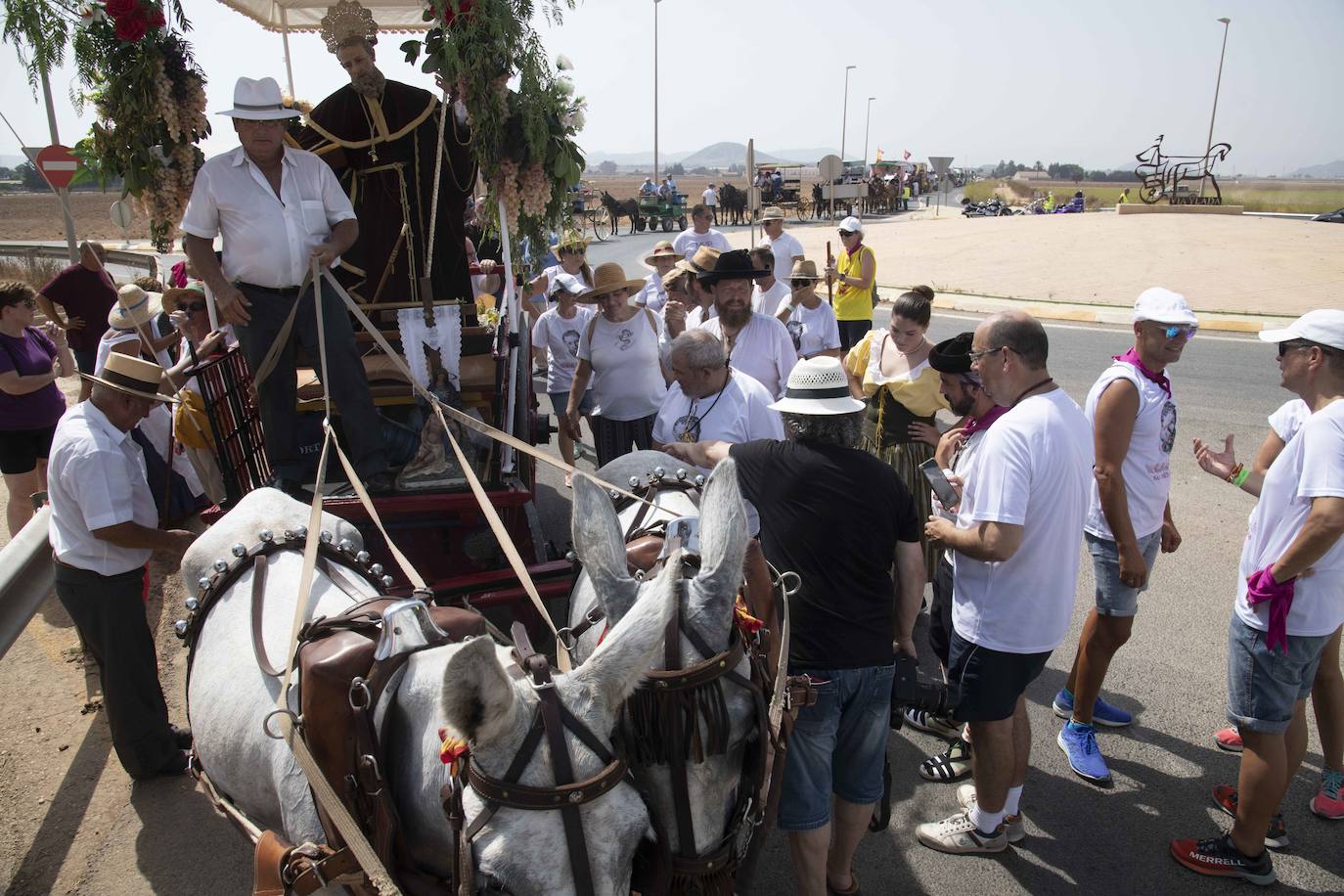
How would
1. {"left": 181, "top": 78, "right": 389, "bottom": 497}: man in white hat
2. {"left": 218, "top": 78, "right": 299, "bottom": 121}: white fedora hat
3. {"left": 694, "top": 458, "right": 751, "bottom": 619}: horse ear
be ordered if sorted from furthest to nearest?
1. {"left": 181, "top": 78, "right": 389, "bottom": 497}: man in white hat
2. {"left": 218, "top": 78, "right": 299, "bottom": 121}: white fedora hat
3. {"left": 694, "top": 458, "right": 751, "bottom": 619}: horse ear

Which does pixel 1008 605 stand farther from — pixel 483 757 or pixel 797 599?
pixel 483 757

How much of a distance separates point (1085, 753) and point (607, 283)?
4321 mm

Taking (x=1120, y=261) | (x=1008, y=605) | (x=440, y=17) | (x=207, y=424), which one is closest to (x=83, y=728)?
(x=207, y=424)

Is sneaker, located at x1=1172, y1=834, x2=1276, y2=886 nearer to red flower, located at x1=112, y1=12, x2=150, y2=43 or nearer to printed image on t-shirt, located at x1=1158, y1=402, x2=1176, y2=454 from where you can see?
printed image on t-shirt, located at x1=1158, y1=402, x2=1176, y2=454

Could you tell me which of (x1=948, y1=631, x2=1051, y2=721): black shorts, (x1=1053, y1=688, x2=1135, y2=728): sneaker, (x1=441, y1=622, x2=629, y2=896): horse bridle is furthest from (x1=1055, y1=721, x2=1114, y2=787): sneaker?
(x1=441, y1=622, x2=629, y2=896): horse bridle

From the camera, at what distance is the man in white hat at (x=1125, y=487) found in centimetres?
391

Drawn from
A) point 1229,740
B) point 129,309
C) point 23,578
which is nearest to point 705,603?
point 1229,740

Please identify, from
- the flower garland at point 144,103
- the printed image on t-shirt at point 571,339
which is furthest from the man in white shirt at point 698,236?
the flower garland at point 144,103

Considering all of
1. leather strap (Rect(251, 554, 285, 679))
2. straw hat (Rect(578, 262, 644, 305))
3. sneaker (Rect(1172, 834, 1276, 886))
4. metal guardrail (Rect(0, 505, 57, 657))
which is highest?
straw hat (Rect(578, 262, 644, 305))

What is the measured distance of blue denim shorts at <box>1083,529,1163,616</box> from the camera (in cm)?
405

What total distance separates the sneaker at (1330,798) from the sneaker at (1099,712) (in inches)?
33.0

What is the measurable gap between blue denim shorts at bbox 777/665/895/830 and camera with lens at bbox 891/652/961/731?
0.08 metres

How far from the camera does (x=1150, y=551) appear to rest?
14.2ft

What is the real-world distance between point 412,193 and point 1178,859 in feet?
19.2
